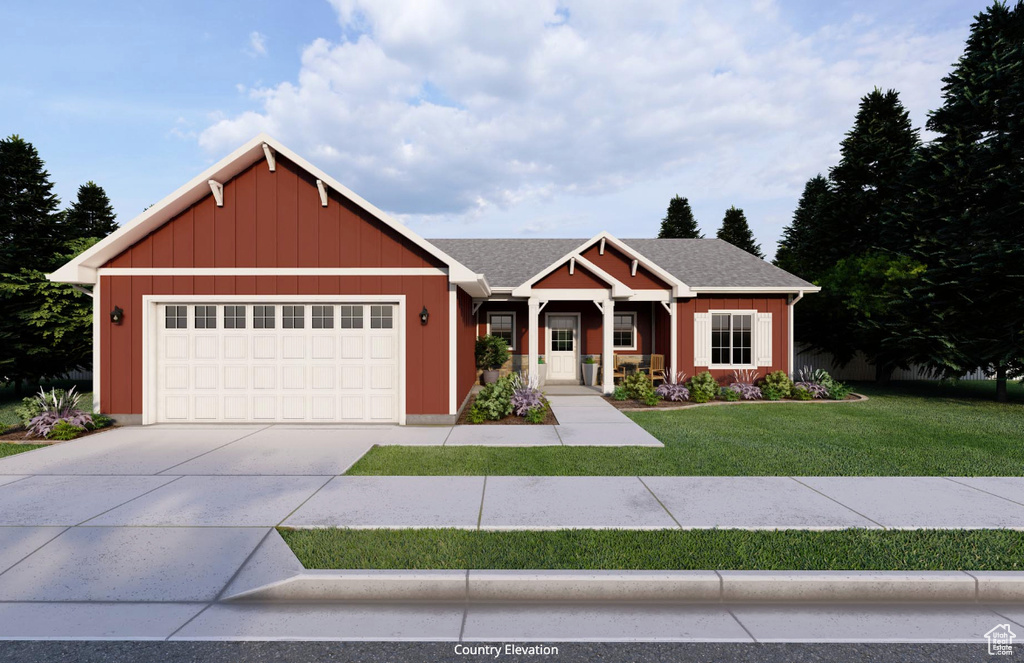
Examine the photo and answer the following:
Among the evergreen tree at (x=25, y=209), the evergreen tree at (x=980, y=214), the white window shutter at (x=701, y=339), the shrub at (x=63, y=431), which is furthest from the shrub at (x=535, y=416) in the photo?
the evergreen tree at (x=25, y=209)

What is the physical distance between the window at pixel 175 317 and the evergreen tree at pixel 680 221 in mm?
36478

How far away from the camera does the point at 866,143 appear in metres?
20.8

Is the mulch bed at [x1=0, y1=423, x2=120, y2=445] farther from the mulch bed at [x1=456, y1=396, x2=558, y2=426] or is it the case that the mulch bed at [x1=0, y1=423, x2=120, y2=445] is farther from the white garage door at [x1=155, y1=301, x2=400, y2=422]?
the mulch bed at [x1=456, y1=396, x2=558, y2=426]

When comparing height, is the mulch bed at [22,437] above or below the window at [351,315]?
below

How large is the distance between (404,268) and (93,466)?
6.00 metres

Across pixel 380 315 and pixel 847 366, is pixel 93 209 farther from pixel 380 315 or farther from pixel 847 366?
pixel 847 366

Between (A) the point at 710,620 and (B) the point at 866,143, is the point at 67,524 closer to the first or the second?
(A) the point at 710,620

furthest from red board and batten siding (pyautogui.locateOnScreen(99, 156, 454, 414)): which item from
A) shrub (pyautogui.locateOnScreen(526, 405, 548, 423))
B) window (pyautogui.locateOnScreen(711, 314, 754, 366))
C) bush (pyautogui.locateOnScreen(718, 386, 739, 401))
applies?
window (pyautogui.locateOnScreen(711, 314, 754, 366))

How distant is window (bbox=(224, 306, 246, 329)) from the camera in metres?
10.4

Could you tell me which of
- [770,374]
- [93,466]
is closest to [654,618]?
[93,466]

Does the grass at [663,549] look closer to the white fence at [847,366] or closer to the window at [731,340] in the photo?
the window at [731,340]

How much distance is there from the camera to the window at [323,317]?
34.2 ft

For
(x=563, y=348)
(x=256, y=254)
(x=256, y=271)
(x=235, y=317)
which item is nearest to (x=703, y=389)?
(x=563, y=348)

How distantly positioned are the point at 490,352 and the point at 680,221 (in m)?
29.9
